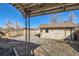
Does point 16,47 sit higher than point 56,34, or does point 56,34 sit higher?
point 56,34

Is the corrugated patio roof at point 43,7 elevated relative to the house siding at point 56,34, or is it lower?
elevated

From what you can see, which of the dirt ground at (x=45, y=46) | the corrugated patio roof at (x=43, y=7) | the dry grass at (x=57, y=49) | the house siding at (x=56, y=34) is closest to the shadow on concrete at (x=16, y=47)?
the dirt ground at (x=45, y=46)

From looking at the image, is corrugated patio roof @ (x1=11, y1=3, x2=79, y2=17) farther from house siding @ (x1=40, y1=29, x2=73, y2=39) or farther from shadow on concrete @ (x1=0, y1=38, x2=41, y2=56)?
shadow on concrete @ (x1=0, y1=38, x2=41, y2=56)

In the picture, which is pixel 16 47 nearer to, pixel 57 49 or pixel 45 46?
pixel 45 46

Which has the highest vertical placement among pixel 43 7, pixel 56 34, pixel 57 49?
pixel 43 7

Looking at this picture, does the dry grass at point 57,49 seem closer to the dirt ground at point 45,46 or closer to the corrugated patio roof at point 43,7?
the dirt ground at point 45,46

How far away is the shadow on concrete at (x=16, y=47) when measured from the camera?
4.02 metres

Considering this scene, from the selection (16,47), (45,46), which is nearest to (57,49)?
(45,46)

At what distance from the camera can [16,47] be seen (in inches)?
159

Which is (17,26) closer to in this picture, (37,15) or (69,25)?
(37,15)

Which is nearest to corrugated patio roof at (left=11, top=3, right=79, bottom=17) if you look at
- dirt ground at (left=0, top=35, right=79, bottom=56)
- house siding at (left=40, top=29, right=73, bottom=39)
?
house siding at (left=40, top=29, right=73, bottom=39)

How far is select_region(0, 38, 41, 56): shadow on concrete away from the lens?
4020 millimetres

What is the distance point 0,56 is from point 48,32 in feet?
3.27

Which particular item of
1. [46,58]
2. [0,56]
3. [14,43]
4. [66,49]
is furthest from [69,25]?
[0,56]
